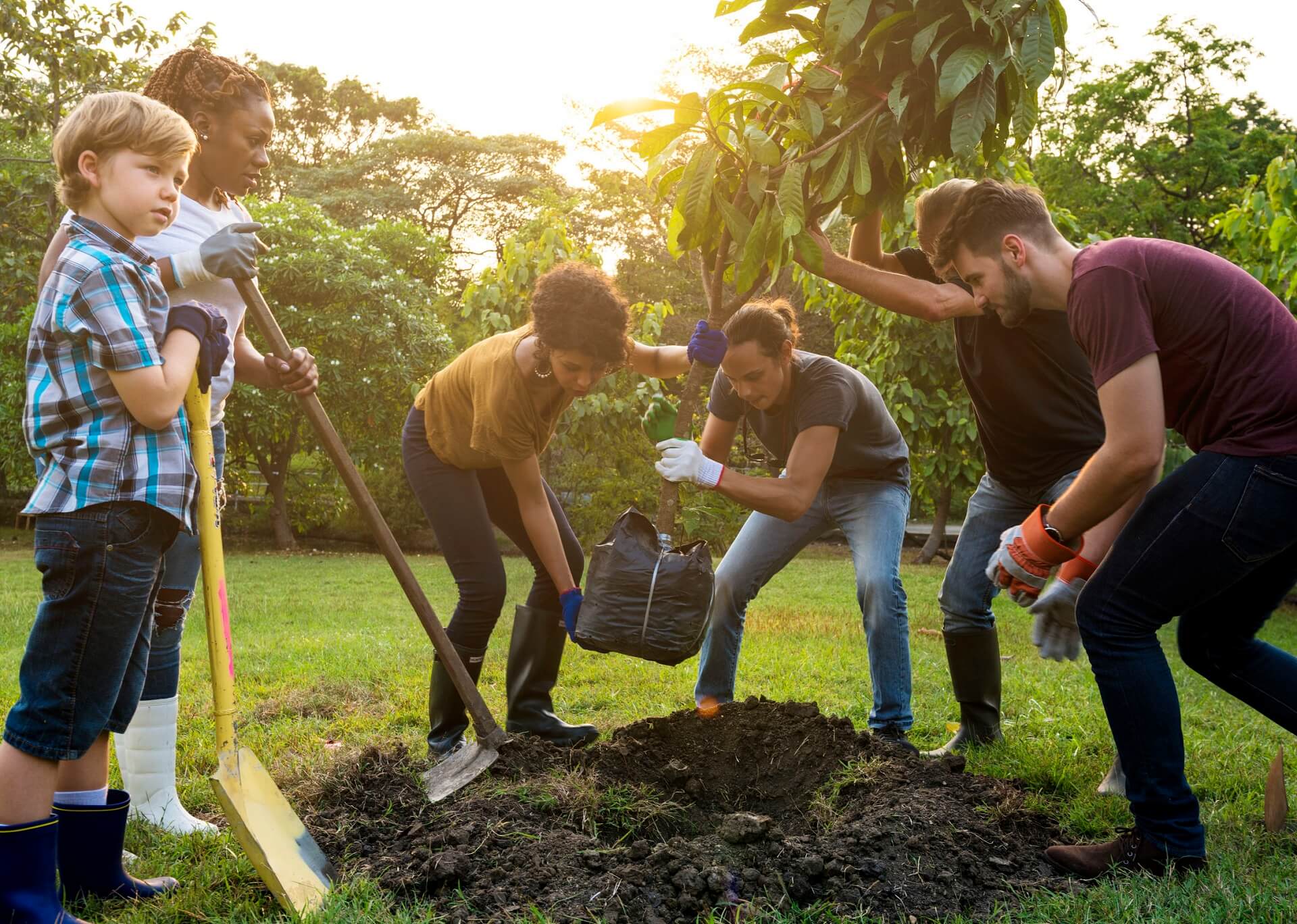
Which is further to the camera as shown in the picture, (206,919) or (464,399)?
(464,399)

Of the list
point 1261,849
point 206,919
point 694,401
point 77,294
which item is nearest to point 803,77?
point 694,401

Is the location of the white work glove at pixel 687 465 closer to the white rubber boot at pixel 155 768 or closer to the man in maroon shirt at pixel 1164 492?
the man in maroon shirt at pixel 1164 492

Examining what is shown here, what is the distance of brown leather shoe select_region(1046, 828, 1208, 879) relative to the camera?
2459 millimetres

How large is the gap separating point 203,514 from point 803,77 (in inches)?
86.1

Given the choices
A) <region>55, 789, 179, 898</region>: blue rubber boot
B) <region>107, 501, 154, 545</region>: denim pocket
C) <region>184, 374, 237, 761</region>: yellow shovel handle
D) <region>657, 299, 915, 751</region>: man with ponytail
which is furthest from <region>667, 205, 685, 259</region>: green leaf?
<region>55, 789, 179, 898</region>: blue rubber boot

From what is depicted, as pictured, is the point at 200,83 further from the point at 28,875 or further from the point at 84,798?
the point at 28,875

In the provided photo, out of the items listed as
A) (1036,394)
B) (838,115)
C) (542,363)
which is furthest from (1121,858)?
(838,115)

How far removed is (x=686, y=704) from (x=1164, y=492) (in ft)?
8.78

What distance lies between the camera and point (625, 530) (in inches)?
125

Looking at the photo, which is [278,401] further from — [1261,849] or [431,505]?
[1261,849]

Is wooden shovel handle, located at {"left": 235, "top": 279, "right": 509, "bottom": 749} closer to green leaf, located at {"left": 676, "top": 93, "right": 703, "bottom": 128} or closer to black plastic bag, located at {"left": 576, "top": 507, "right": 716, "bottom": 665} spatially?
black plastic bag, located at {"left": 576, "top": 507, "right": 716, "bottom": 665}

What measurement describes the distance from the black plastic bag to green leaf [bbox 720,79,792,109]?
135 centimetres

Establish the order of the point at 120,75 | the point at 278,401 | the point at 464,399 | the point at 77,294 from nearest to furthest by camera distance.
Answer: the point at 77,294
the point at 464,399
the point at 120,75
the point at 278,401

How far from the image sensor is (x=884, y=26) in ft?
9.57
